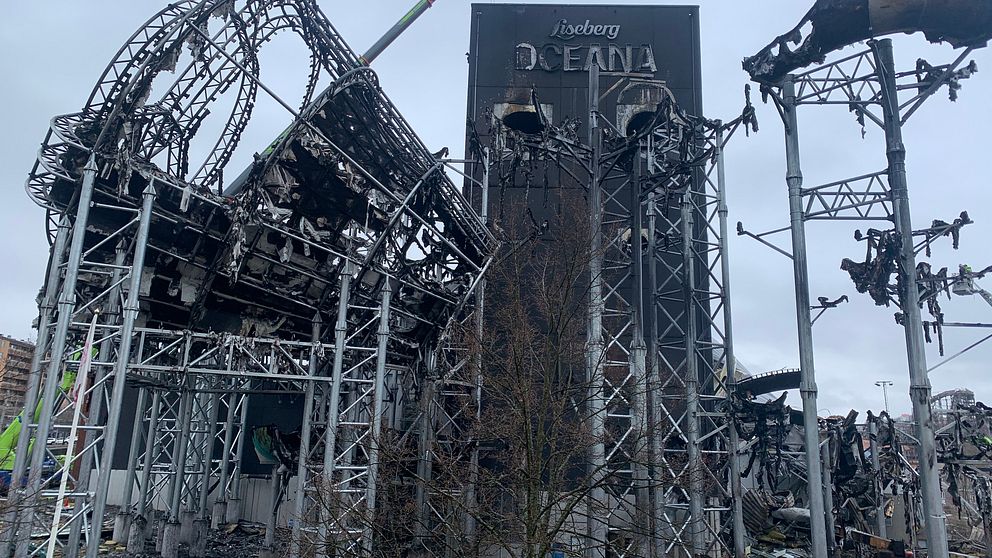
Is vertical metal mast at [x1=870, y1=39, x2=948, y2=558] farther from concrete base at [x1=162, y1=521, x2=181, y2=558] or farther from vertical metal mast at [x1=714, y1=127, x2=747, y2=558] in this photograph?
concrete base at [x1=162, y1=521, x2=181, y2=558]

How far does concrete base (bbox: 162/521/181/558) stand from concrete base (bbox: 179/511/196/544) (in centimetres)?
84

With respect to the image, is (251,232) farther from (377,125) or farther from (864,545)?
(864,545)

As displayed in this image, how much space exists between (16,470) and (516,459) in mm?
8282

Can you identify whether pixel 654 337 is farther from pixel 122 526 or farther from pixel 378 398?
pixel 122 526

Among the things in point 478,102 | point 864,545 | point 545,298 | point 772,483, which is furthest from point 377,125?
point 864,545

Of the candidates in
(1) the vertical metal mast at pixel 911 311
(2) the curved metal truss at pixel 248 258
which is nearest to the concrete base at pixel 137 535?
(2) the curved metal truss at pixel 248 258

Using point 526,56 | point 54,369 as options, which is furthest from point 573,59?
point 54,369

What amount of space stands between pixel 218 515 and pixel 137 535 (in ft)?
18.7

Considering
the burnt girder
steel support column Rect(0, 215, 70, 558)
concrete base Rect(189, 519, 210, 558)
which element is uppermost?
the burnt girder

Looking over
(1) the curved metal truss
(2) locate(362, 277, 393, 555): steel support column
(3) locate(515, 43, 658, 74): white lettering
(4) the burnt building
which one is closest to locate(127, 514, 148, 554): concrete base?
(1) the curved metal truss

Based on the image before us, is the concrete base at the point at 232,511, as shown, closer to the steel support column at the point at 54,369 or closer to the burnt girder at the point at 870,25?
the steel support column at the point at 54,369

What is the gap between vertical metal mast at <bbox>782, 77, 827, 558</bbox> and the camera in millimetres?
11484

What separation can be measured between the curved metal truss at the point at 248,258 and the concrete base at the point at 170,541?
4.00 metres

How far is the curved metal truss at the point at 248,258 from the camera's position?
11.6 m
